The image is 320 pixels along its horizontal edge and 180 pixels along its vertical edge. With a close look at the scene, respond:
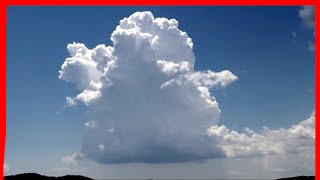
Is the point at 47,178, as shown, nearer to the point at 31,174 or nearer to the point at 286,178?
the point at 31,174

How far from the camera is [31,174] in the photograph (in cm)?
16412

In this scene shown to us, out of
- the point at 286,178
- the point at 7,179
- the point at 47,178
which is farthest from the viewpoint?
the point at 286,178

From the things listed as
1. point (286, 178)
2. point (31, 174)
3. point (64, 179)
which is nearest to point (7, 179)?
point (31, 174)

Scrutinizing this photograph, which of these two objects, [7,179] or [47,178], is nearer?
[7,179]

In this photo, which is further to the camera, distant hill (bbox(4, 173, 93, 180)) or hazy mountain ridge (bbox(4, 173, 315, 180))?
hazy mountain ridge (bbox(4, 173, 315, 180))

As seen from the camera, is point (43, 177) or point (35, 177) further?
point (43, 177)

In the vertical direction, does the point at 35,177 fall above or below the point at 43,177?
below

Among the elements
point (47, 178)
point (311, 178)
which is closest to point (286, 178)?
point (311, 178)

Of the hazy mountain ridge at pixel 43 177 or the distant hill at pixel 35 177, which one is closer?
the distant hill at pixel 35 177

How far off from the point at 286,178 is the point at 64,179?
94836 mm

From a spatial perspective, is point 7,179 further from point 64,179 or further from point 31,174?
point 64,179

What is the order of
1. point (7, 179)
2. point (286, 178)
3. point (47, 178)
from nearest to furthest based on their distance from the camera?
point (7, 179) → point (47, 178) → point (286, 178)

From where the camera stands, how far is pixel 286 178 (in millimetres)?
181250

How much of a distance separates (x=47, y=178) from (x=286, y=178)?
10116 centimetres
